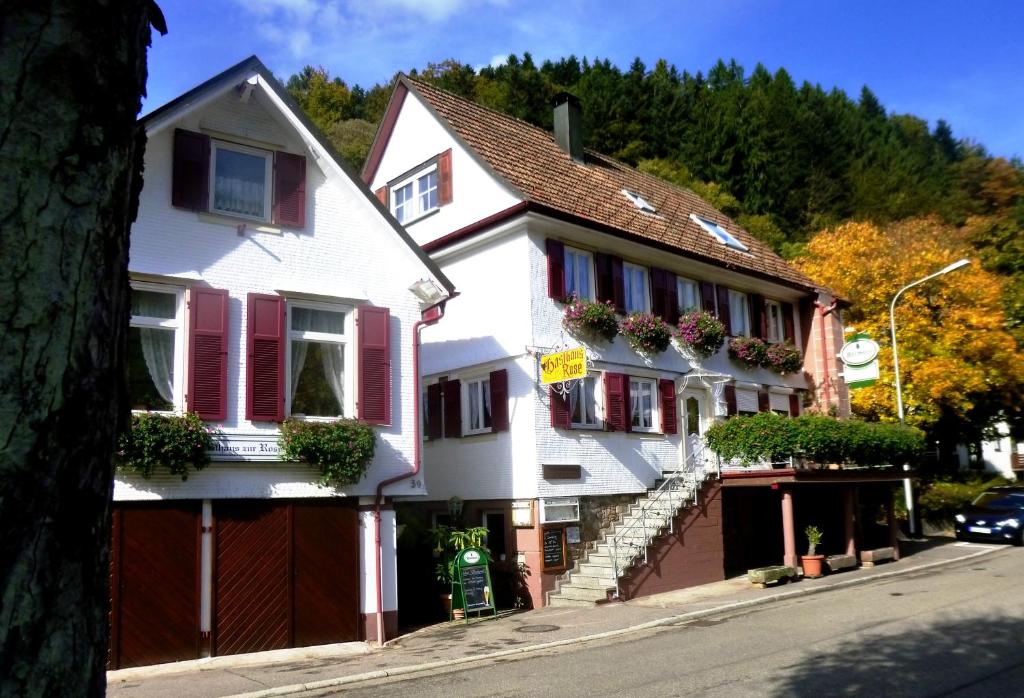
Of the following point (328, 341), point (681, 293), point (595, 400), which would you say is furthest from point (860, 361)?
point (328, 341)

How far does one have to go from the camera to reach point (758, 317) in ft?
80.3

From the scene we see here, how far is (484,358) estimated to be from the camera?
18.9m

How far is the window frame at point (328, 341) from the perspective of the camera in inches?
548

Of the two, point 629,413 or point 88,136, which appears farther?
point 629,413

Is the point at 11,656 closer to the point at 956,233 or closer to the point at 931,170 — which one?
the point at 956,233

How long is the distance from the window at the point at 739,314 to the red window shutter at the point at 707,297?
3.40 ft

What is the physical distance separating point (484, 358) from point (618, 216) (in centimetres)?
479

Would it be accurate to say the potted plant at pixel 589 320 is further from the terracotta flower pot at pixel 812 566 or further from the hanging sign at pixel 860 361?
the hanging sign at pixel 860 361

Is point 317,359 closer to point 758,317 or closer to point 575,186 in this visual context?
point 575,186

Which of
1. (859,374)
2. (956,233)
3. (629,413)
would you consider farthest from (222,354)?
(956,233)

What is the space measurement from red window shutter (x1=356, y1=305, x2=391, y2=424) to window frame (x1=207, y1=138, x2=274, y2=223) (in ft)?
6.87

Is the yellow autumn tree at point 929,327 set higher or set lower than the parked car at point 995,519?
higher

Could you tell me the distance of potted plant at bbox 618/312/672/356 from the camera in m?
19.8

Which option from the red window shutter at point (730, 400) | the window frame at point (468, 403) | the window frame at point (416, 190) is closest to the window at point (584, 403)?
the window frame at point (468, 403)
